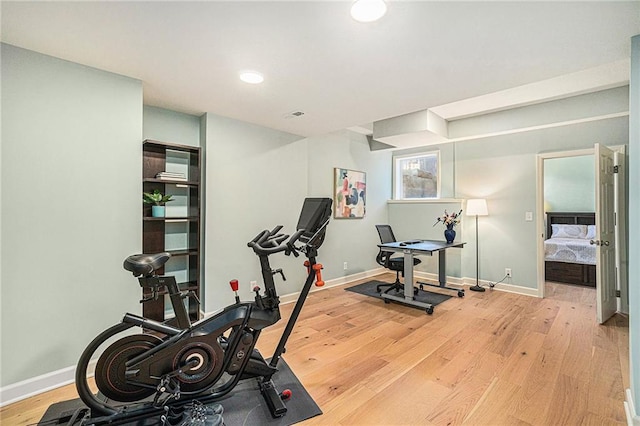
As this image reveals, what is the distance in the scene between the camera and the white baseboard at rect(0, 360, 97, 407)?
1.87 metres

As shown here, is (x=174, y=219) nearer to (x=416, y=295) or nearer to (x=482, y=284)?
(x=416, y=295)

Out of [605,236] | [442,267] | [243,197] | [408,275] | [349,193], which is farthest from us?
[349,193]

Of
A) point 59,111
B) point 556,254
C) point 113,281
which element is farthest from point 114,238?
point 556,254

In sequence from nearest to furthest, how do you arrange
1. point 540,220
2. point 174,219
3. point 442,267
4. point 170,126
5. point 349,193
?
point 174,219
point 170,126
point 540,220
point 442,267
point 349,193

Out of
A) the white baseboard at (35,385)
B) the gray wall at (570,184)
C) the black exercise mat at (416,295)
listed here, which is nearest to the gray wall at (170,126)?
the white baseboard at (35,385)

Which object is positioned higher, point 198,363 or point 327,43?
point 327,43

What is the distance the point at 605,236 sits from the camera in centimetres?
331

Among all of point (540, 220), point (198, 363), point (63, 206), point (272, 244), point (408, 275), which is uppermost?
point (63, 206)

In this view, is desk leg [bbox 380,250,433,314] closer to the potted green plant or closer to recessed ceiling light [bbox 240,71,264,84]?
recessed ceiling light [bbox 240,71,264,84]

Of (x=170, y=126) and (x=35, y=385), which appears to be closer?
(x=35, y=385)

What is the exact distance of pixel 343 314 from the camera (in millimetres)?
3479

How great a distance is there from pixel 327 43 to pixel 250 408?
7.95 feet

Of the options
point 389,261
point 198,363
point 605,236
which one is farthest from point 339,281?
point 605,236

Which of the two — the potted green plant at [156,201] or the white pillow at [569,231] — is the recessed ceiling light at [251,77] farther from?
the white pillow at [569,231]
